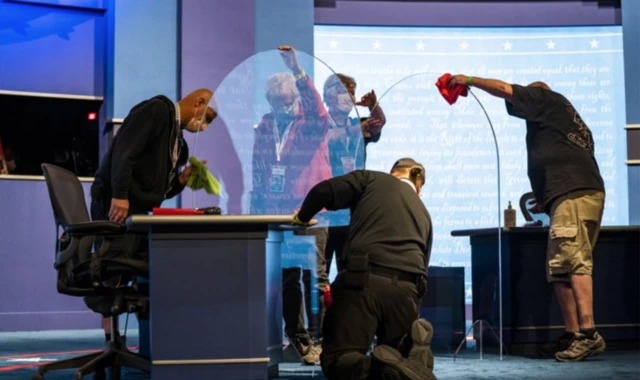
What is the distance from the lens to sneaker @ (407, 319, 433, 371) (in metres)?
3.58

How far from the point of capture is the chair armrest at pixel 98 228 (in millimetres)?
4029

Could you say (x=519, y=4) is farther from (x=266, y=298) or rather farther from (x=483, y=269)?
(x=266, y=298)

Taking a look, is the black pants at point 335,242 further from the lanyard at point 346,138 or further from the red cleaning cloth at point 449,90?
the red cleaning cloth at point 449,90

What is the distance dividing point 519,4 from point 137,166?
4.86 m

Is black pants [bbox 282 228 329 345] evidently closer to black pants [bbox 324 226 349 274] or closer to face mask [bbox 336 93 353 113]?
black pants [bbox 324 226 349 274]

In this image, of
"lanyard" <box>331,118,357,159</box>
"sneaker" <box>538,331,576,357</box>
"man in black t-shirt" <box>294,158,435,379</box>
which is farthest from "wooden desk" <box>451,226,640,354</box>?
"man in black t-shirt" <box>294,158,435,379</box>

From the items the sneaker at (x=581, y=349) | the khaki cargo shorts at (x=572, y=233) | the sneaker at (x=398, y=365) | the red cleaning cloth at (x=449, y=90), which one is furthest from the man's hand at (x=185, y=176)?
the sneaker at (x=581, y=349)

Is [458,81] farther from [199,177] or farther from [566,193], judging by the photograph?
[199,177]

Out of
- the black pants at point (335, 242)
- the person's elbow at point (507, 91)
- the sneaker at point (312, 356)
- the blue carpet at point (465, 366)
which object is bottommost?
the blue carpet at point (465, 366)

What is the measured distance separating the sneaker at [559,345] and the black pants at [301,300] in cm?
134

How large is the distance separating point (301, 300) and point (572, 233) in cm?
150

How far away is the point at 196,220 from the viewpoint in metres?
3.71

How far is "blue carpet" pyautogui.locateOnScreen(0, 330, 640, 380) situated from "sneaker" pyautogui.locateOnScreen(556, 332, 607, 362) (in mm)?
52

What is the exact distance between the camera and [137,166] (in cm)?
436
